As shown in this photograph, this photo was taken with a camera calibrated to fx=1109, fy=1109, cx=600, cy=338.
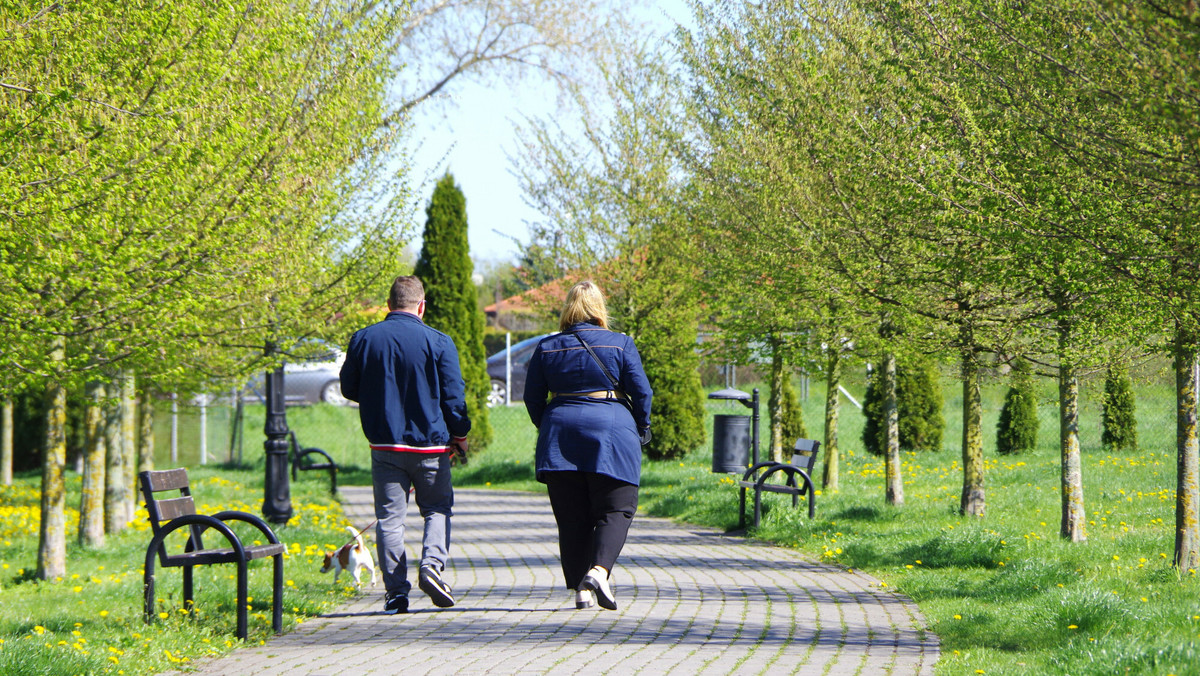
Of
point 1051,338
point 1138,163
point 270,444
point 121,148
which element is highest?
point 121,148

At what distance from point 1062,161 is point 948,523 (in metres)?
5.21

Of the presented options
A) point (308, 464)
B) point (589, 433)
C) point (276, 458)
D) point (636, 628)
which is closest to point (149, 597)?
point (589, 433)

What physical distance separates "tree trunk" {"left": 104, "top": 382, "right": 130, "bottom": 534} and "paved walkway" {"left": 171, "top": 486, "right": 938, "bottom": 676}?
216 inches

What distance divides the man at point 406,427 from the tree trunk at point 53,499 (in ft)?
14.9

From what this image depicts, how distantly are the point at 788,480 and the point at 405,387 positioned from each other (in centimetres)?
614

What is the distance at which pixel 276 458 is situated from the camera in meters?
12.0

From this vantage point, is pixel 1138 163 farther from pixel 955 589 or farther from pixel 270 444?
pixel 270 444

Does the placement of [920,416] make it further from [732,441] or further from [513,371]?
[513,371]

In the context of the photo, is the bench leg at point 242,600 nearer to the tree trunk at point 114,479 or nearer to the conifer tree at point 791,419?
the tree trunk at point 114,479

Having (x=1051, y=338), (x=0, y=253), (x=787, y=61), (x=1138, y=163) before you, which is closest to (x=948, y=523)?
(x=1051, y=338)

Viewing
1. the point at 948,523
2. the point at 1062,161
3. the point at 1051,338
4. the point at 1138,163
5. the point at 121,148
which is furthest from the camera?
the point at 948,523

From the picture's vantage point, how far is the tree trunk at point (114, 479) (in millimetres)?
12578

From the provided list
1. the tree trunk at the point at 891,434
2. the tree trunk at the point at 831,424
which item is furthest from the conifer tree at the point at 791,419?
the tree trunk at the point at 891,434

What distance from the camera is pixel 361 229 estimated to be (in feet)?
38.0
